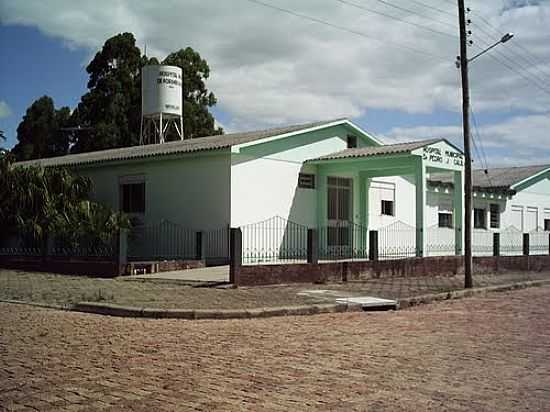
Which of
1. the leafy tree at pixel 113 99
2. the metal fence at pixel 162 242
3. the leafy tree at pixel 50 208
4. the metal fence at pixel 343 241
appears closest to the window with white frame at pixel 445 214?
the metal fence at pixel 343 241

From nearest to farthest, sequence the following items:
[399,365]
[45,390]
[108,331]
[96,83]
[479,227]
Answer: [45,390]
[399,365]
[108,331]
[479,227]
[96,83]

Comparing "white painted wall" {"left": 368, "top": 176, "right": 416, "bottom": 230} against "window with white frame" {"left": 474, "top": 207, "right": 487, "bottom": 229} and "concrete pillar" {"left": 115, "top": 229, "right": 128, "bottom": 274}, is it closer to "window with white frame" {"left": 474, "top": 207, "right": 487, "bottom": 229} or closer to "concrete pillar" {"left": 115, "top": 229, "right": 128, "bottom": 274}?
"window with white frame" {"left": 474, "top": 207, "right": 487, "bottom": 229}

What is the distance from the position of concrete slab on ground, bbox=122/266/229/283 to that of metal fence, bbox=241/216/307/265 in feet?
5.94

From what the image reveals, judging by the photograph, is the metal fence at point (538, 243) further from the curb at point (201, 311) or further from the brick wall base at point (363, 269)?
the curb at point (201, 311)

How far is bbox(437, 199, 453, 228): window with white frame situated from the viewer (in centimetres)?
2894

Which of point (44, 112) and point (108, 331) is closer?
point (108, 331)

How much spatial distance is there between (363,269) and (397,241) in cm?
642

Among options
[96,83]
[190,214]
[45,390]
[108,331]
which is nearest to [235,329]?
[108,331]

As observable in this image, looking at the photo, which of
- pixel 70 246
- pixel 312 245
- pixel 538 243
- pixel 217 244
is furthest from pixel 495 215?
pixel 70 246

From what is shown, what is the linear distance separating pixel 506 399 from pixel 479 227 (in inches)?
1039

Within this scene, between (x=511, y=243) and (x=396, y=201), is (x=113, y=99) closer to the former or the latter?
(x=396, y=201)

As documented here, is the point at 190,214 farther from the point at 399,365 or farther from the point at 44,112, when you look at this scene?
the point at 44,112

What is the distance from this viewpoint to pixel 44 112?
164 feet

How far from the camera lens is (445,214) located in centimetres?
2941
